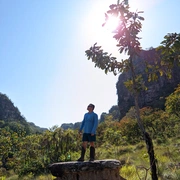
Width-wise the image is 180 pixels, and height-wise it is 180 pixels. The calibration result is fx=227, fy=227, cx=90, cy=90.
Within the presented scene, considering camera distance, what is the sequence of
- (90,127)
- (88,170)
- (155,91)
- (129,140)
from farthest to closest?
1. (155,91)
2. (129,140)
3. (90,127)
4. (88,170)

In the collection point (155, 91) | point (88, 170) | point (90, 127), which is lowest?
point (88, 170)

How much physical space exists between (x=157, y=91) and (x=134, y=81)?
56536 mm

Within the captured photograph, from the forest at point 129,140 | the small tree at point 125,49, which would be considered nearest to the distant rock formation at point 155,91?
the forest at point 129,140

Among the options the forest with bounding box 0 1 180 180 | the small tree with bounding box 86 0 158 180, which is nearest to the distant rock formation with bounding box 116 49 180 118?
the forest with bounding box 0 1 180 180

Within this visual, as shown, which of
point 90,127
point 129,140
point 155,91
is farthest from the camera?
point 155,91

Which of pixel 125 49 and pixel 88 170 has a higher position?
pixel 125 49

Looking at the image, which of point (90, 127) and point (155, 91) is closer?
point (90, 127)

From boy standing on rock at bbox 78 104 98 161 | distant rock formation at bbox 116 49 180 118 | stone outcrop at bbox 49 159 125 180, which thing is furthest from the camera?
distant rock formation at bbox 116 49 180 118

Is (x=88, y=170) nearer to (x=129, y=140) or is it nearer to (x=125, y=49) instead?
(x=125, y=49)

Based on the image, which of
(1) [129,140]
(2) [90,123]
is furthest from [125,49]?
(1) [129,140]

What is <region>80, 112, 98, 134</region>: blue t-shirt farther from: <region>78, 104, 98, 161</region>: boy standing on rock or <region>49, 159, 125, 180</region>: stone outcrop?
<region>49, 159, 125, 180</region>: stone outcrop

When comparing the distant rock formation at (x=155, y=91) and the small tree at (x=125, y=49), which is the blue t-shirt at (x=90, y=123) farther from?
the distant rock formation at (x=155, y=91)

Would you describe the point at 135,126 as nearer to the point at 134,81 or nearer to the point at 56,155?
the point at 56,155

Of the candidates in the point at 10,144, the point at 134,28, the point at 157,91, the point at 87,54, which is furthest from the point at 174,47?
the point at 157,91
